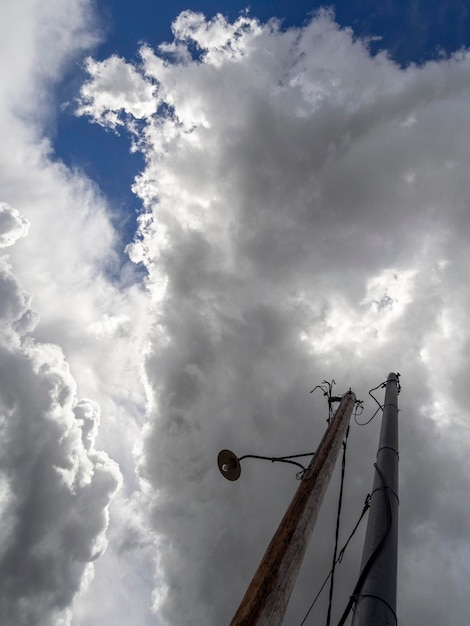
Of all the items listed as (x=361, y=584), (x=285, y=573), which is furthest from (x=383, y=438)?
(x=285, y=573)

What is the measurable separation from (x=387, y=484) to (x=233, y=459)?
234 centimetres

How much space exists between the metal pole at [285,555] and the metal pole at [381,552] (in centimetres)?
65

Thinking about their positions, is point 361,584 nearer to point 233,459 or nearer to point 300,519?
point 300,519

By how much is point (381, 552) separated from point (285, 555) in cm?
109

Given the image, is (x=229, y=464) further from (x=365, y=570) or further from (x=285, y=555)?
(x=365, y=570)

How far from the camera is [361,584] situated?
386cm

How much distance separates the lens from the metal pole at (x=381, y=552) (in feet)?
11.4

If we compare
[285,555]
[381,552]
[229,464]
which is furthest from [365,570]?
[229,464]

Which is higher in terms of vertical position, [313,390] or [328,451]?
[313,390]

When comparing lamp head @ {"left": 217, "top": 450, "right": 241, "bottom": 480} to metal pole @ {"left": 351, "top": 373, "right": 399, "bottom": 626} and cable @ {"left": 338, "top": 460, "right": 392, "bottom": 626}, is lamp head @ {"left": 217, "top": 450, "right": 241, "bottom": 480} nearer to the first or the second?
metal pole @ {"left": 351, "top": 373, "right": 399, "bottom": 626}

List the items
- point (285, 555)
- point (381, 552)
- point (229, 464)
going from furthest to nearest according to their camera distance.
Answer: point (229, 464) → point (381, 552) → point (285, 555)

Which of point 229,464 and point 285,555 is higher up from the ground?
point 229,464

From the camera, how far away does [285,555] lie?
12.9 ft

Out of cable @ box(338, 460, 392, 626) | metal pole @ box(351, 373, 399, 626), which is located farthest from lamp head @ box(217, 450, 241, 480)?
cable @ box(338, 460, 392, 626)
